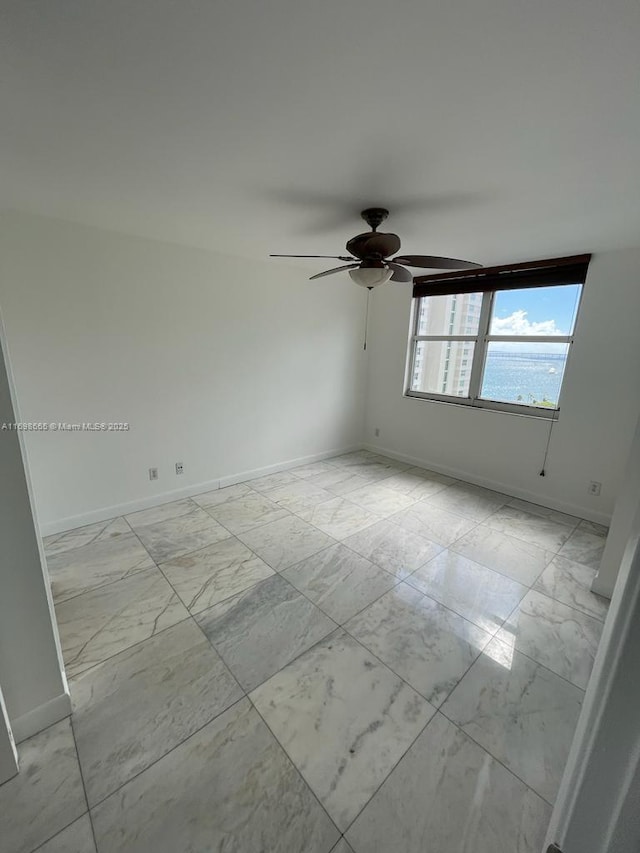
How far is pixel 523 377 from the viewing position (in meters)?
3.43

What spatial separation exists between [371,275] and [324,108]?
104 cm

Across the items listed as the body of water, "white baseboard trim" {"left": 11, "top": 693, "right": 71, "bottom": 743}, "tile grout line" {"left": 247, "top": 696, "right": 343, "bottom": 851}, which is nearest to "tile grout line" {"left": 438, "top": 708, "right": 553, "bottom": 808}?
"tile grout line" {"left": 247, "top": 696, "right": 343, "bottom": 851}

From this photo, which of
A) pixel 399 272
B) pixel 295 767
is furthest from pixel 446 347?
pixel 295 767

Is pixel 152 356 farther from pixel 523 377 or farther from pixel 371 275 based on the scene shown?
pixel 523 377

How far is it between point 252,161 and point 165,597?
7.75 ft

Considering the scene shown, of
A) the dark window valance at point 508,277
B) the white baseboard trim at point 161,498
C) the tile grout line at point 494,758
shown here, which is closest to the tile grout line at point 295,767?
the tile grout line at point 494,758

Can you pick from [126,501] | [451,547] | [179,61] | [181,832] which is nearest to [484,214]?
[179,61]

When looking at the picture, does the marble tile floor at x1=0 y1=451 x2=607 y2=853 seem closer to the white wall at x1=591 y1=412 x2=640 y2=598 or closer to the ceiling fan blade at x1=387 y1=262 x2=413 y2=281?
the white wall at x1=591 y1=412 x2=640 y2=598

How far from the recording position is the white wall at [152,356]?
240 centimetres

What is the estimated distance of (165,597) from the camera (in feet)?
6.70

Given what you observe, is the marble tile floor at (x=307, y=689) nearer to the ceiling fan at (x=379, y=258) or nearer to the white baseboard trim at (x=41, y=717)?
the white baseboard trim at (x=41, y=717)

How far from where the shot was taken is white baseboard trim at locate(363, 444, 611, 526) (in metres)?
3.08

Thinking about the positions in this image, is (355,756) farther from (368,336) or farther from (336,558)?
(368,336)

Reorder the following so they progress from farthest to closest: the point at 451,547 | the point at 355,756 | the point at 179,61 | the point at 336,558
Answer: the point at 451,547, the point at 336,558, the point at 355,756, the point at 179,61
